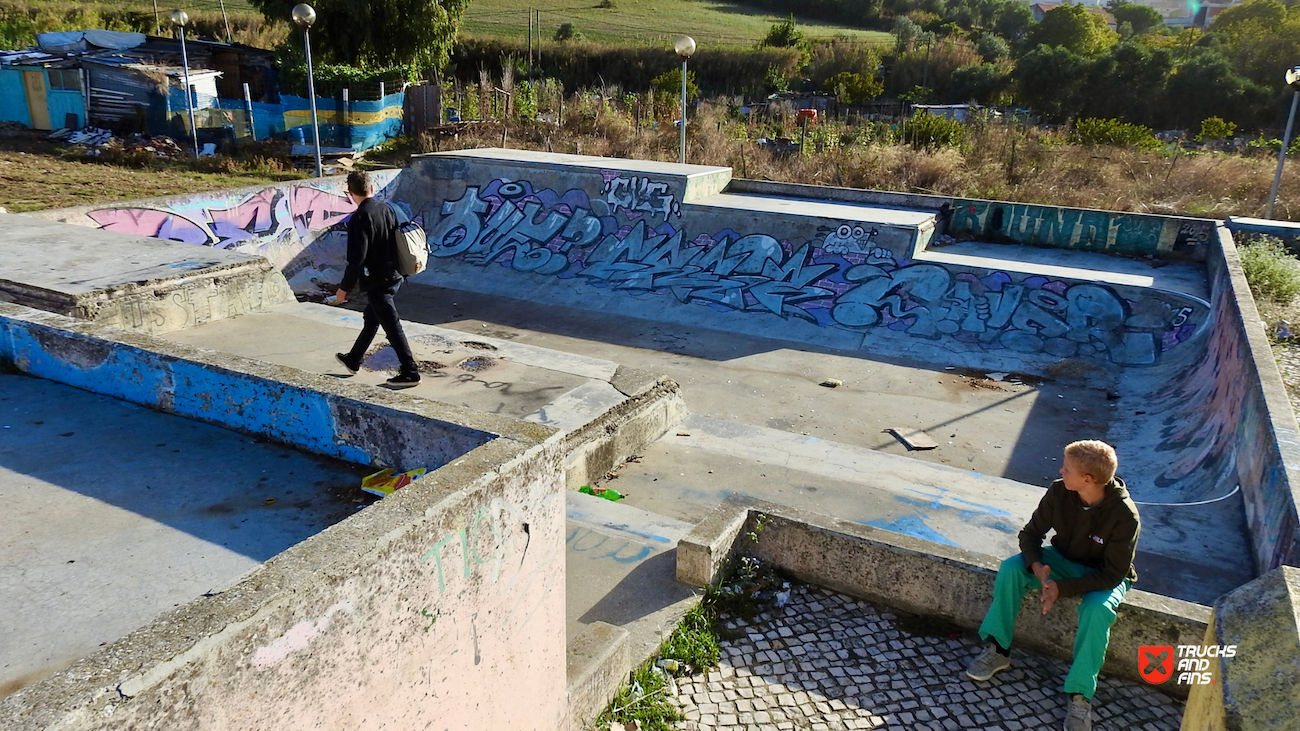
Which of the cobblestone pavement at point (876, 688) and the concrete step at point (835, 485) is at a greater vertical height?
the cobblestone pavement at point (876, 688)

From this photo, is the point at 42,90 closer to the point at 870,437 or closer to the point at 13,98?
the point at 13,98

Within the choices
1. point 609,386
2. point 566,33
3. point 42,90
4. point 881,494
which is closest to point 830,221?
point 609,386

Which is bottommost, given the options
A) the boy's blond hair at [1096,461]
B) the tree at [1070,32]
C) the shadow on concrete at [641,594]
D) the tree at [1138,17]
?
the shadow on concrete at [641,594]

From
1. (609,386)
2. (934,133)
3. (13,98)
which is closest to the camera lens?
(609,386)

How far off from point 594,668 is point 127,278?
20.5ft

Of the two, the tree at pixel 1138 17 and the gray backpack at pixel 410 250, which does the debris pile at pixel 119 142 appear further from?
the tree at pixel 1138 17

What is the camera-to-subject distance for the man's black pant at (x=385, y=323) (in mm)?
6176

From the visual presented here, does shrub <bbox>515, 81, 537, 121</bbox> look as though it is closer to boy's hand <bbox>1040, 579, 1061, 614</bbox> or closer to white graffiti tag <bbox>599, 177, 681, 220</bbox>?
white graffiti tag <bbox>599, 177, 681, 220</bbox>

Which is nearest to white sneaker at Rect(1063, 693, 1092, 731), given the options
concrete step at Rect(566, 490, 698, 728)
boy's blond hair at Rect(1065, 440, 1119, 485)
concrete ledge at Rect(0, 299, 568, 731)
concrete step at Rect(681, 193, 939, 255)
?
boy's blond hair at Rect(1065, 440, 1119, 485)

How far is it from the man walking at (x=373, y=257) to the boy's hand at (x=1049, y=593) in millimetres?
4612

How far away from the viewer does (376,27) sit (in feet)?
76.9

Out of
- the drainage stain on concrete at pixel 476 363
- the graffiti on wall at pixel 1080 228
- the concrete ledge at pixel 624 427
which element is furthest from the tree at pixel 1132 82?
the drainage stain on concrete at pixel 476 363

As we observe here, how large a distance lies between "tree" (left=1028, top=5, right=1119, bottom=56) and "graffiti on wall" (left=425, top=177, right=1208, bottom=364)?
3629 cm

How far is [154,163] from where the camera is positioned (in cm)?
1786
